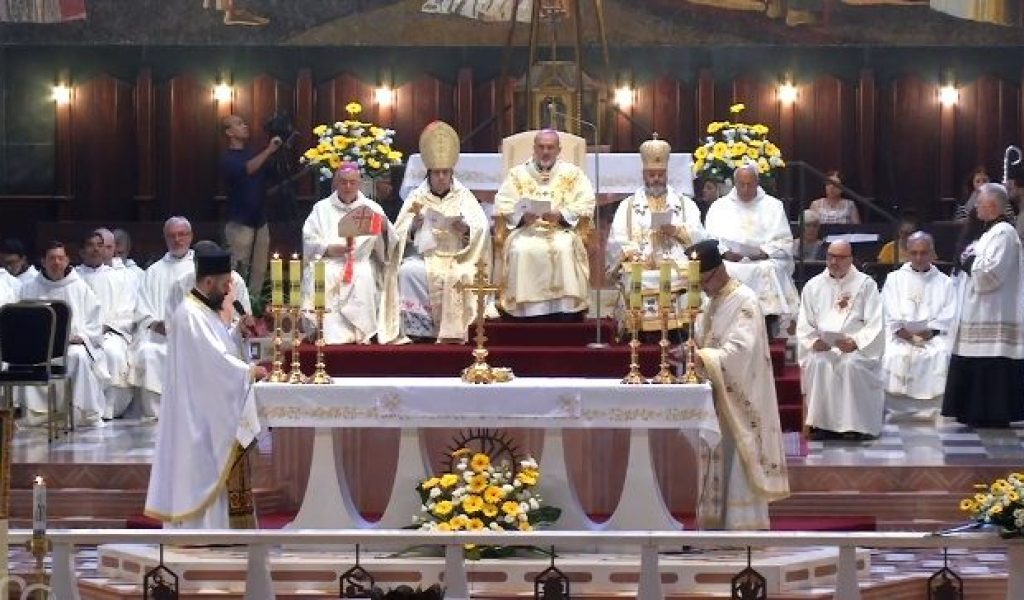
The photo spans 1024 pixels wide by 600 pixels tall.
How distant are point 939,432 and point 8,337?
20.9ft

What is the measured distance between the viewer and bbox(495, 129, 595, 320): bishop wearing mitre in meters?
14.8

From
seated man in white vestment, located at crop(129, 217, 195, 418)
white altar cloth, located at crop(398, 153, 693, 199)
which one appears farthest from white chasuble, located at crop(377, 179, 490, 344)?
seated man in white vestment, located at crop(129, 217, 195, 418)

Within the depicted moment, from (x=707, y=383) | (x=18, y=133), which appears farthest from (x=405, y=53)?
(x=707, y=383)

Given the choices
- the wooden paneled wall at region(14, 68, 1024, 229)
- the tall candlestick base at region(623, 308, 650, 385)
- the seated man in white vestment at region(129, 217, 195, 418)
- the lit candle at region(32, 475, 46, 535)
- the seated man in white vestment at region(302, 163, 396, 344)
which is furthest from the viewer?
the wooden paneled wall at region(14, 68, 1024, 229)

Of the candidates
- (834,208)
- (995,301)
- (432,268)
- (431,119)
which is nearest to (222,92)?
(431,119)

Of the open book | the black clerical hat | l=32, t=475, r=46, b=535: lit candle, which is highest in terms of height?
the open book

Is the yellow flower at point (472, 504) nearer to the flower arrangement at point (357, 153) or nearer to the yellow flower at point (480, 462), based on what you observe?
the yellow flower at point (480, 462)

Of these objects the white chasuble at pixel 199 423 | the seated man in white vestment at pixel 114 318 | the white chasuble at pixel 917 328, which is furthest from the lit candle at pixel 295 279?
the white chasuble at pixel 917 328

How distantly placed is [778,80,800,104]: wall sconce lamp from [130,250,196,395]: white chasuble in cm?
888

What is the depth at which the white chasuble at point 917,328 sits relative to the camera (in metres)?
16.5

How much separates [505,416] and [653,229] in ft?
11.8

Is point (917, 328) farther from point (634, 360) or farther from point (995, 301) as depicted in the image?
point (634, 360)

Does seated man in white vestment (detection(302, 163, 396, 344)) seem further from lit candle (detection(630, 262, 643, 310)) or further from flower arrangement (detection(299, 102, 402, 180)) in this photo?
lit candle (detection(630, 262, 643, 310))

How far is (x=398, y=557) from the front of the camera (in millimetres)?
11281
